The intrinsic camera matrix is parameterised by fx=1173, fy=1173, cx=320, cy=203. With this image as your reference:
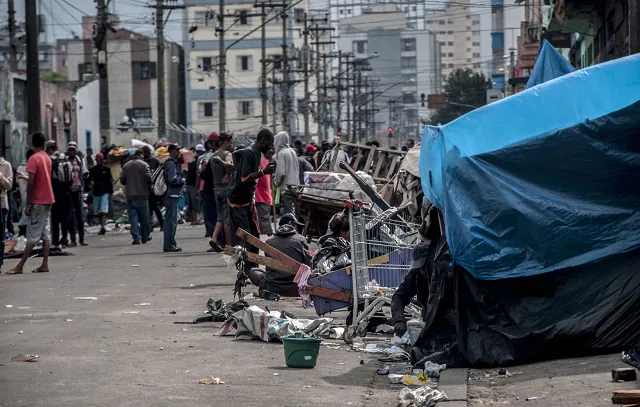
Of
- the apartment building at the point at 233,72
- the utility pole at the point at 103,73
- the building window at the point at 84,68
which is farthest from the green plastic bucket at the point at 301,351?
the apartment building at the point at 233,72

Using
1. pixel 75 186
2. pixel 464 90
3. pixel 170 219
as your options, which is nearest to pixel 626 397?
pixel 170 219

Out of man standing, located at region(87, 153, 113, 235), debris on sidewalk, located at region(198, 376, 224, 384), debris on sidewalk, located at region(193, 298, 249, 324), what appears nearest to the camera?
debris on sidewalk, located at region(198, 376, 224, 384)

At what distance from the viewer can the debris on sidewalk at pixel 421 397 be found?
741 cm

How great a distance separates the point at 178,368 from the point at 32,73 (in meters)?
16.4

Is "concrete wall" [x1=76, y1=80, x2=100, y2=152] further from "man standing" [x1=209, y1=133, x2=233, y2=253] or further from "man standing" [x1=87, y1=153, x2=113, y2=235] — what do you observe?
"man standing" [x1=209, y1=133, x2=233, y2=253]

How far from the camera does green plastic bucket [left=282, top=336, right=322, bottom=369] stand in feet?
28.8

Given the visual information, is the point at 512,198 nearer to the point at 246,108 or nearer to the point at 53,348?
the point at 53,348

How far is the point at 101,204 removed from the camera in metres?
27.0

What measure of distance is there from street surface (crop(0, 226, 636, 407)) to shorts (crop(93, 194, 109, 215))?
12915mm

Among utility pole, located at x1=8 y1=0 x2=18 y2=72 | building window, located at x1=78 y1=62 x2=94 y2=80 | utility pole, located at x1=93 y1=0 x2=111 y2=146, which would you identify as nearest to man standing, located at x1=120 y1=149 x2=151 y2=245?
utility pole, located at x1=93 y1=0 x2=111 y2=146

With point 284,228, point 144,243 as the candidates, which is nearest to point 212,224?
point 144,243

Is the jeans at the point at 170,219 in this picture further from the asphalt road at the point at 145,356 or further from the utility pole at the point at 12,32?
the utility pole at the point at 12,32

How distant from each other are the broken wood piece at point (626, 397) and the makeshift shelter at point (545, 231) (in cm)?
178

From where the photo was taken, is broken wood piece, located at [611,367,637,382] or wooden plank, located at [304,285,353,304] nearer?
broken wood piece, located at [611,367,637,382]
